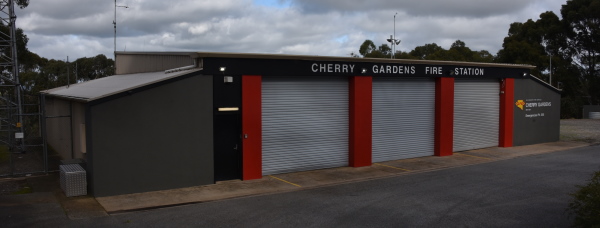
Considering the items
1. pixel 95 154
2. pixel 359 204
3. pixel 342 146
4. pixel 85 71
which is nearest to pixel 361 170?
pixel 342 146

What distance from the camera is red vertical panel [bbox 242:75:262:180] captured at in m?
15.0

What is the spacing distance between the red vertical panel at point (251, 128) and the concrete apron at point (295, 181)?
1.35 feet

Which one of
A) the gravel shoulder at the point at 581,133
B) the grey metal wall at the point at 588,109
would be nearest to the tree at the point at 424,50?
the grey metal wall at the point at 588,109

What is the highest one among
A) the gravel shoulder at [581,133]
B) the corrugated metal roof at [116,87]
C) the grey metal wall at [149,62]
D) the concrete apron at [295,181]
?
the grey metal wall at [149,62]

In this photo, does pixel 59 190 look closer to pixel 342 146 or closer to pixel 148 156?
pixel 148 156

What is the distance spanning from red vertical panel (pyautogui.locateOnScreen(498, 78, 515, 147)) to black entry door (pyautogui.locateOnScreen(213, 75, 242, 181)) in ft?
42.4

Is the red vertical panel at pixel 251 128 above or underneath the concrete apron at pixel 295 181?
above

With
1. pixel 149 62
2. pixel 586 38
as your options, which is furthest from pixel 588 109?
pixel 149 62

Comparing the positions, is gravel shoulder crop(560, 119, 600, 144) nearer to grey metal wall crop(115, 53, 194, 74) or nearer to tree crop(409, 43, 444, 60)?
grey metal wall crop(115, 53, 194, 74)

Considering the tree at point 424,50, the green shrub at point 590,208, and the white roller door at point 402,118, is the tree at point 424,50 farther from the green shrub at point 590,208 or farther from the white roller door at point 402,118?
the green shrub at point 590,208

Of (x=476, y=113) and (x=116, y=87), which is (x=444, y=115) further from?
(x=116, y=87)

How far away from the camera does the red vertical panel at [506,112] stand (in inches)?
880

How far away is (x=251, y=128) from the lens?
1517 centimetres

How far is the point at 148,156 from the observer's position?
43.8 feet
